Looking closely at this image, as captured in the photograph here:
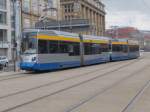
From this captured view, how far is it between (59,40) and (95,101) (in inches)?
652

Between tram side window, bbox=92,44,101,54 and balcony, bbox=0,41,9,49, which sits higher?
balcony, bbox=0,41,9,49

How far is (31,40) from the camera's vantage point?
25281mm

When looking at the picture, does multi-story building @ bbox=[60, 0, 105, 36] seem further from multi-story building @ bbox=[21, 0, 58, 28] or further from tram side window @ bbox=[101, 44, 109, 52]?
tram side window @ bbox=[101, 44, 109, 52]

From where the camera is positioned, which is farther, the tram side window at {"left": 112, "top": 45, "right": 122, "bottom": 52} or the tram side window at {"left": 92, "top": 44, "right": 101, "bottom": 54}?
the tram side window at {"left": 112, "top": 45, "right": 122, "bottom": 52}

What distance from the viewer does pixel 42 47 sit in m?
25.5

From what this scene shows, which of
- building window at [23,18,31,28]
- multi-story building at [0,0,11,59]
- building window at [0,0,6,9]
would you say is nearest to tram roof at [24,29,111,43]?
multi-story building at [0,0,11,59]

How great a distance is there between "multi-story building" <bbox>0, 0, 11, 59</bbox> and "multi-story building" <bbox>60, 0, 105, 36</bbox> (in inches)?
1493

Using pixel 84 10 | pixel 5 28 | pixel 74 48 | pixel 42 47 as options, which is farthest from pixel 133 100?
pixel 84 10

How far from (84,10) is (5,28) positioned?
55268 millimetres

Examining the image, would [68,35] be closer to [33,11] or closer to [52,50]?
[52,50]

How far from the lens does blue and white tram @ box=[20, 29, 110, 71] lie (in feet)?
82.6

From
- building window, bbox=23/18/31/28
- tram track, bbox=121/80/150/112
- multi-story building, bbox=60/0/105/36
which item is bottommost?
tram track, bbox=121/80/150/112

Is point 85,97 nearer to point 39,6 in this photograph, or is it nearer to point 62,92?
point 62,92

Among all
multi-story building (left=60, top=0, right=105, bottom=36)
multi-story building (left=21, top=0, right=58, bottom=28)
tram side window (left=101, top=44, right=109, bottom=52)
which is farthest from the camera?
multi-story building (left=60, top=0, right=105, bottom=36)
